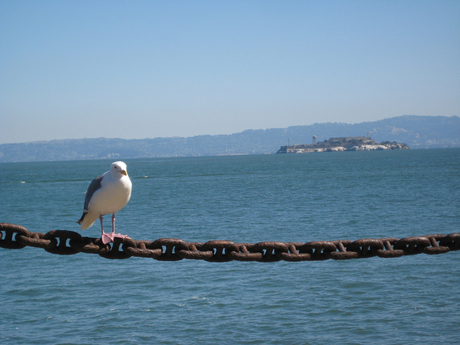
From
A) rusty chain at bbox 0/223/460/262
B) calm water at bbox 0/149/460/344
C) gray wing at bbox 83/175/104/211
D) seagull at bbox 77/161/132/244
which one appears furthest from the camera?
calm water at bbox 0/149/460/344

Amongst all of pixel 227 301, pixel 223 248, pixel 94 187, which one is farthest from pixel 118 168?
pixel 227 301

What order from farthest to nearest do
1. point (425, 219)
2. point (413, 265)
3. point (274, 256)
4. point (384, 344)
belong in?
point (425, 219) → point (413, 265) → point (384, 344) → point (274, 256)

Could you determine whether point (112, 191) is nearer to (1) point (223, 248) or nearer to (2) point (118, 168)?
(2) point (118, 168)

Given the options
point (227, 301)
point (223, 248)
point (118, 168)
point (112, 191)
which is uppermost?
point (118, 168)

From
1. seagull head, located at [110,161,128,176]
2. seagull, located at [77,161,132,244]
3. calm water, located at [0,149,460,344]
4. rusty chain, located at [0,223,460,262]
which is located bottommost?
calm water, located at [0,149,460,344]

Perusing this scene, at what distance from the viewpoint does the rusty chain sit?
3090 mm

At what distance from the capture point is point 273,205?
34344 mm

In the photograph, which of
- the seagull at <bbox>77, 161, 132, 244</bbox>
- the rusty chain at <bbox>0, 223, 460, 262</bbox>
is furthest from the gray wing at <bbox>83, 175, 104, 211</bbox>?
the rusty chain at <bbox>0, 223, 460, 262</bbox>

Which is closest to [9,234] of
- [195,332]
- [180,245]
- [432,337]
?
[180,245]

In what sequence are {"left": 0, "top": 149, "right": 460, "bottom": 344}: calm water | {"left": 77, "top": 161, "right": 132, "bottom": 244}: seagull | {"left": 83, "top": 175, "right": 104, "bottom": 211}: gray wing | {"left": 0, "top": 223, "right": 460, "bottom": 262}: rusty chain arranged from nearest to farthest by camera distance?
1. {"left": 0, "top": 223, "right": 460, "bottom": 262}: rusty chain
2. {"left": 77, "top": 161, "right": 132, "bottom": 244}: seagull
3. {"left": 83, "top": 175, "right": 104, "bottom": 211}: gray wing
4. {"left": 0, "top": 149, "right": 460, "bottom": 344}: calm water

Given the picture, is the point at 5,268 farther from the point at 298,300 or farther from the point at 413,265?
the point at 413,265

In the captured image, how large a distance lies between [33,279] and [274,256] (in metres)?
12.7

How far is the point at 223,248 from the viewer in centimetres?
312

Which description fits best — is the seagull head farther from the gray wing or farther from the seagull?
the gray wing
